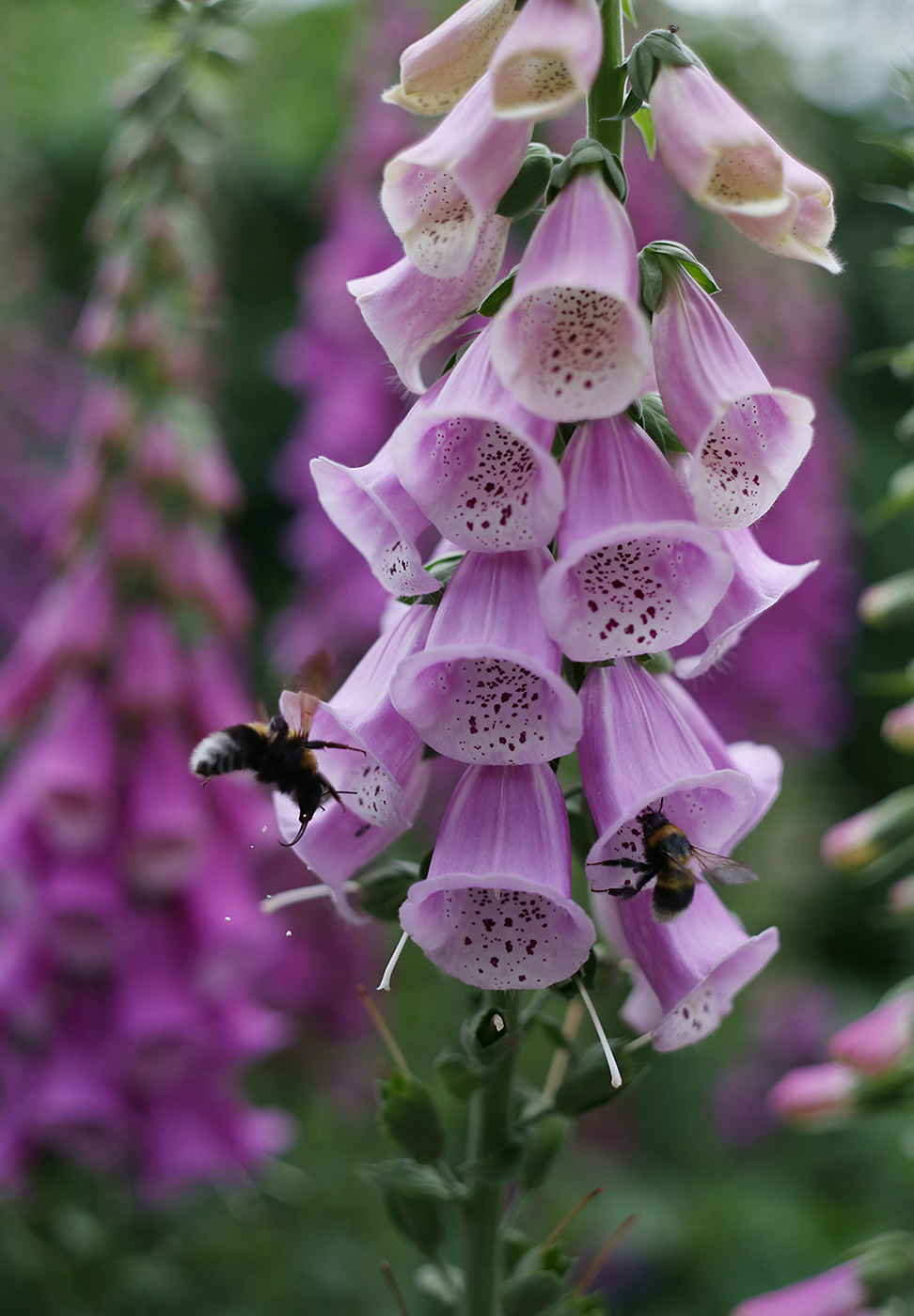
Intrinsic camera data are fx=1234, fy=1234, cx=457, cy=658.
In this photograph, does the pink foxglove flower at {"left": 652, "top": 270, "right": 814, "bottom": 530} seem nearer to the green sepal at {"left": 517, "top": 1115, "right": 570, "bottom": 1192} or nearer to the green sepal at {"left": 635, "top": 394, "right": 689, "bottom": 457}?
the green sepal at {"left": 635, "top": 394, "right": 689, "bottom": 457}

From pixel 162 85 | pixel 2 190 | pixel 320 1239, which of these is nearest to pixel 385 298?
pixel 162 85

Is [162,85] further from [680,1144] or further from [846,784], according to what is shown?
[846,784]

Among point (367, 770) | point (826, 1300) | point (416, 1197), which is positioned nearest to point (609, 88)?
point (367, 770)

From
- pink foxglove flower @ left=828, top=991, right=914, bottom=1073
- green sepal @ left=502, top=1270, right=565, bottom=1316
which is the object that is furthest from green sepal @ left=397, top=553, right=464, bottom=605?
pink foxglove flower @ left=828, top=991, right=914, bottom=1073

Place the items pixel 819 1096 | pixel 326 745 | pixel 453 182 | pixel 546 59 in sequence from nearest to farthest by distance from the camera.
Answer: pixel 546 59 → pixel 453 182 → pixel 326 745 → pixel 819 1096

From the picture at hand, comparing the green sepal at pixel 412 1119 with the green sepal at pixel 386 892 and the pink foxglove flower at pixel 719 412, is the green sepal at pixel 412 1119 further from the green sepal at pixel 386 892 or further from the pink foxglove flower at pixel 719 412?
the pink foxglove flower at pixel 719 412

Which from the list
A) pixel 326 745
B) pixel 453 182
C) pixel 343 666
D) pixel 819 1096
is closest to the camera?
pixel 453 182

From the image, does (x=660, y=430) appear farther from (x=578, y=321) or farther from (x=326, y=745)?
(x=326, y=745)
